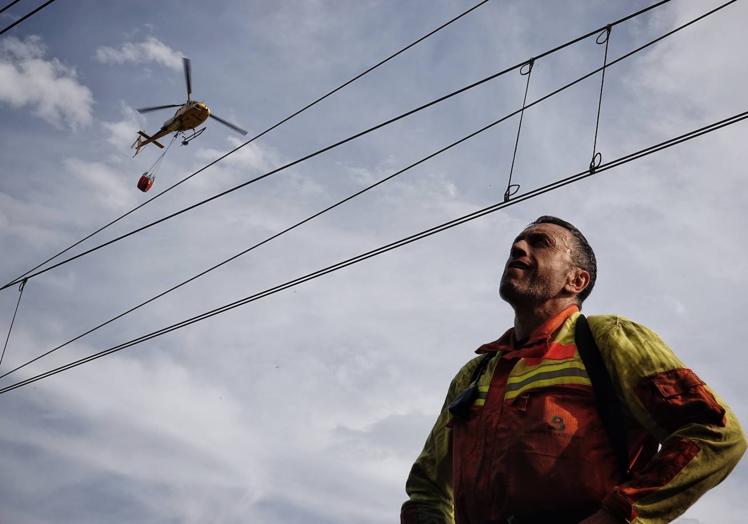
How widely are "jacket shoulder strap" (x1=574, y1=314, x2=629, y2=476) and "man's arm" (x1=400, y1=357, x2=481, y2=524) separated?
30.1 inches

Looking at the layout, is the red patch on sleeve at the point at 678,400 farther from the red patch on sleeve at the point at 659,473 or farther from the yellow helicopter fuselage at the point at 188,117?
the yellow helicopter fuselage at the point at 188,117

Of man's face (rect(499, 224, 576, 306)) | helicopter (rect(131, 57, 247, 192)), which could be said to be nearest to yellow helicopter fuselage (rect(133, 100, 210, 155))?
helicopter (rect(131, 57, 247, 192))

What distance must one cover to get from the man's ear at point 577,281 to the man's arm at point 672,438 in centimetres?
69

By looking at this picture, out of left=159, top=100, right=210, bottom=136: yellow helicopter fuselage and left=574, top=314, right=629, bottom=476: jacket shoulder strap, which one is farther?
left=159, top=100, right=210, bottom=136: yellow helicopter fuselage

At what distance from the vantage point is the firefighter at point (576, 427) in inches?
94.0

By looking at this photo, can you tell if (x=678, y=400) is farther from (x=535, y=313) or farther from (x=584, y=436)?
(x=535, y=313)

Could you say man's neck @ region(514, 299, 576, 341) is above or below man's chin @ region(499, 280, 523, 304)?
below

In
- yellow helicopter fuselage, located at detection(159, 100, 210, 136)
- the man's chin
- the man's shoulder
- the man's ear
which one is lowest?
the man's shoulder

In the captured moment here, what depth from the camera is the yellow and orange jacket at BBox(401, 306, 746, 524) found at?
2381mm

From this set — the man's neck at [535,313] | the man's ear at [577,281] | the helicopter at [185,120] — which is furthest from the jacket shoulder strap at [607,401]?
the helicopter at [185,120]

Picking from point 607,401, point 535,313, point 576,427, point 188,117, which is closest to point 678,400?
point 607,401

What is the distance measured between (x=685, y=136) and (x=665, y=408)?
2667mm

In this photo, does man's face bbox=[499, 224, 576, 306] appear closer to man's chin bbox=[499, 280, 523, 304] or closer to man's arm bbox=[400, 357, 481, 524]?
man's chin bbox=[499, 280, 523, 304]

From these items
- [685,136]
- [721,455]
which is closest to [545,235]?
[721,455]
